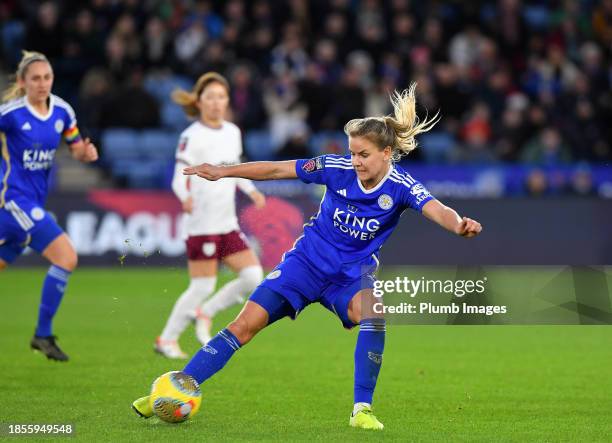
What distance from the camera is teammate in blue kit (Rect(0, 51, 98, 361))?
31.4 ft

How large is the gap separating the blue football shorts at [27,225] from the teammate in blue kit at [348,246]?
3201 millimetres

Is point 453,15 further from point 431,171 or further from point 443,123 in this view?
point 431,171

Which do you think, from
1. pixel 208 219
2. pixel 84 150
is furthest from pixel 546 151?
pixel 84 150

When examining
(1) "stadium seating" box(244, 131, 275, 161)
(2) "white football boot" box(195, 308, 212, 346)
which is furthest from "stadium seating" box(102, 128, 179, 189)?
(2) "white football boot" box(195, 308, 212, 346)

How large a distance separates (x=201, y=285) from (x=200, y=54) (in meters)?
10.8

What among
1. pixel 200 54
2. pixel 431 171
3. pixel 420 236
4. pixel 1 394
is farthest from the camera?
pixel 200 54

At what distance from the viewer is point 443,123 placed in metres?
21.1

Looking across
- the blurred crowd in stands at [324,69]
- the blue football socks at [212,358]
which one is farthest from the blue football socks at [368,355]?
the blurred crowd in stands at [324,69]

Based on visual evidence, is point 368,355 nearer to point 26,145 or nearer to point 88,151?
point 88,151

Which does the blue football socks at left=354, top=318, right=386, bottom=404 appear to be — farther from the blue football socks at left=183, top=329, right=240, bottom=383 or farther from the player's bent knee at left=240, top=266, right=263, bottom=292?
the player's bent knee at left=240, top=266, right=263, bottom=292

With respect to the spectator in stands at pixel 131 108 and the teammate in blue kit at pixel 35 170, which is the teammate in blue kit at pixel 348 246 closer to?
the teammate in blue kit at pixel 35 170

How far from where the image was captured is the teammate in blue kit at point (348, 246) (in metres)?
6.79

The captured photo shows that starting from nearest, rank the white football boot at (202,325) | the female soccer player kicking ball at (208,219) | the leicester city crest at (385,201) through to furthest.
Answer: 1. the leicester city crest at (385,201)
2. the female soccer player kicking ball at (208,219)
3. the white football boot at (202,325)

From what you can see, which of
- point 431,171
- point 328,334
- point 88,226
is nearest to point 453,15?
point 431,171
